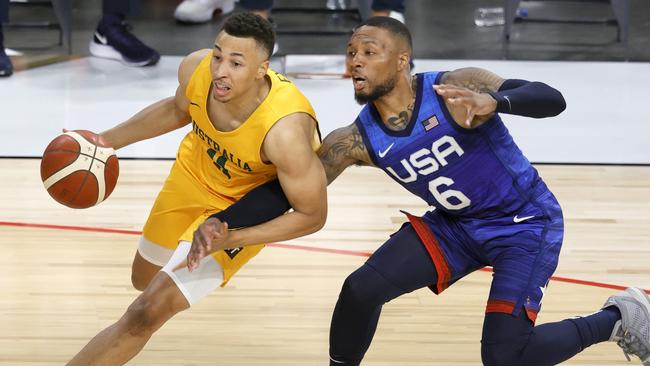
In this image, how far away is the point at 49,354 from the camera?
477 cm

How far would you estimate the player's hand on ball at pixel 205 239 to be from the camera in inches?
154

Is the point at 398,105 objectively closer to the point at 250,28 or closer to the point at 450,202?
the point at 450,202

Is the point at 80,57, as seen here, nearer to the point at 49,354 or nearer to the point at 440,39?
the point at 440,39

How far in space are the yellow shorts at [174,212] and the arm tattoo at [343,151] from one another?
56 centimetres

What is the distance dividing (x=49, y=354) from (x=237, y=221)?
119 centimetres

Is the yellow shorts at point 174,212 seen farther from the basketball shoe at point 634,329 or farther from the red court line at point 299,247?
the basketball shoe at point 634,329

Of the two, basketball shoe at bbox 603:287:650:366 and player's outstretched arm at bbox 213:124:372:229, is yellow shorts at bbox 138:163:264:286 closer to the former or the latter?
player's outstretched arm at bbox 213:124:372:229

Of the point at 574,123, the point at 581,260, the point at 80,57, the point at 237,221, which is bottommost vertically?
the point at 80,57

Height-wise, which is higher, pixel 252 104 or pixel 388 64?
pixel 388 64

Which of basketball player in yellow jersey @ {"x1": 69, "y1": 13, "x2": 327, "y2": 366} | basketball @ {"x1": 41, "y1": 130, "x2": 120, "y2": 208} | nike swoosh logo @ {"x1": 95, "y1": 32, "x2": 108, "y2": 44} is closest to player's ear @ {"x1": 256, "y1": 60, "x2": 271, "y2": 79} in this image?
basketball player in yellow jersey @ {"x1": 69, "y1": 13, "x2": 327, "y2": 366}

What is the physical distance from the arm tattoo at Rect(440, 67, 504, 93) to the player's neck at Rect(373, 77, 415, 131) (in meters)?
0.14

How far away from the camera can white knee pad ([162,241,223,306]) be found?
4.09 m

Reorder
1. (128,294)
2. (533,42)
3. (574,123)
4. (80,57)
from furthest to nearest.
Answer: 1. (533,42)
2. (80,57)
3. (574,123)
4. (128,294)

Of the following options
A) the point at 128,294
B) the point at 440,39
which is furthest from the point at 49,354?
the point at 440,39
